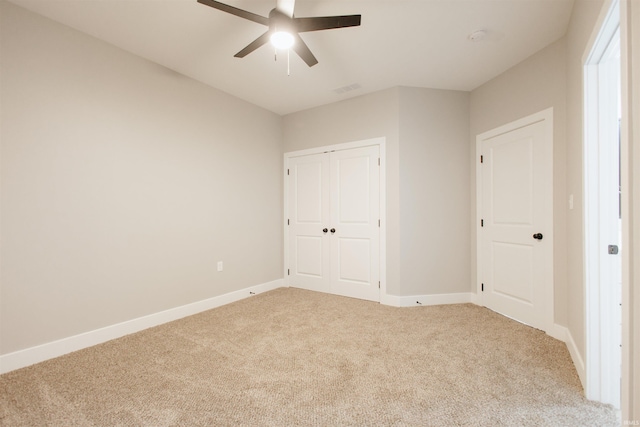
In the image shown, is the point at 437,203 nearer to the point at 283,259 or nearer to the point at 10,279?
the point at 283,259

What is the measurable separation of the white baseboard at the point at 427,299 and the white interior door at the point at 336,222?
206mm

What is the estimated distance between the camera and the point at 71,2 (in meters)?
2.03

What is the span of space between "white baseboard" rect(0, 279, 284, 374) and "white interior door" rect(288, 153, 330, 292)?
1032 millimetres

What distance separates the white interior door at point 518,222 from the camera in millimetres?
2627

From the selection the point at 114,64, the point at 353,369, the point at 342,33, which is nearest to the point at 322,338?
the point at 353,369

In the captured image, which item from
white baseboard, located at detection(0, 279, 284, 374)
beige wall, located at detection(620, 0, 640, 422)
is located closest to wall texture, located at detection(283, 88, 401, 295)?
white baseboard, located at detection(0, 279, 284, 374)

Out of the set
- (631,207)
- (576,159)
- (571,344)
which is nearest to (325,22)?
(631,207)

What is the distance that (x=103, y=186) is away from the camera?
2.47 metres

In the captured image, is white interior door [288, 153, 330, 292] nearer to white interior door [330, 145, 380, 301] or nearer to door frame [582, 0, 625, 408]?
white interior door [330, 145, 380, 301]

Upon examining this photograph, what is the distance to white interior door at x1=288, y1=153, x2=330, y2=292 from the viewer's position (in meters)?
4.05

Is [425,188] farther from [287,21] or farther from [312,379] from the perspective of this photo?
[312,379]

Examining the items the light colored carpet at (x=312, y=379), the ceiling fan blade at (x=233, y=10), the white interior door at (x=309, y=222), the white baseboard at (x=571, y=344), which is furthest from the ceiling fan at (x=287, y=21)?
the white baseboard at (x=571, y=344)

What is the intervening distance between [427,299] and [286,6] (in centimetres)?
331

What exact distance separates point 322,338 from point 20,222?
99.7 inches
